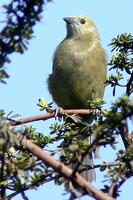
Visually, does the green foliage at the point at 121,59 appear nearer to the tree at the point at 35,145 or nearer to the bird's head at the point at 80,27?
the tree at the point at 35,145

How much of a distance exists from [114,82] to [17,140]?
5.73 feet

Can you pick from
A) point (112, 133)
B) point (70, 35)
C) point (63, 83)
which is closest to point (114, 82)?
point (112, 133)

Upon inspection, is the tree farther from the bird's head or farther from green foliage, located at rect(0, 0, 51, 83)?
the bird's head

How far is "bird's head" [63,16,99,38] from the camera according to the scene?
6156mm

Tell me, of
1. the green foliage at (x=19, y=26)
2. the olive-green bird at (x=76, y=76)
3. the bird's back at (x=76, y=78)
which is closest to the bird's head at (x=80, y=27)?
the olive-green bird at (x=76, y=76)

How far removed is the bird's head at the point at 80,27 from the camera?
616cm

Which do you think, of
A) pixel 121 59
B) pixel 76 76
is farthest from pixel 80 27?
pixel 121 59

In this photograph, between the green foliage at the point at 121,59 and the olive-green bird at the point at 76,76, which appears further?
the olive-green bird at the point at 76,76

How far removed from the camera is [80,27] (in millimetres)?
6277

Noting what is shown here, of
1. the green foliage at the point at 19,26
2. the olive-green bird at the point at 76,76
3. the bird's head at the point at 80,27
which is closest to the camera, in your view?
the green foliage at the point at 19,26

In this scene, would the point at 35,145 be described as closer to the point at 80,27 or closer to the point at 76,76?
the point at 76,76

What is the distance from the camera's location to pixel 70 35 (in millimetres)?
6129

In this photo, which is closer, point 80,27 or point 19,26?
point 19,26

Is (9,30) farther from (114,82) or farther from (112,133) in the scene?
(114,82)
